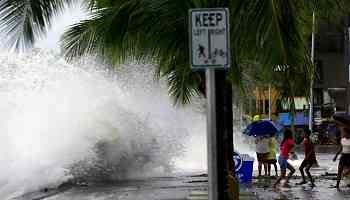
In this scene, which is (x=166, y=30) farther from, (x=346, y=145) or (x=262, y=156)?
(x=262, y=156)

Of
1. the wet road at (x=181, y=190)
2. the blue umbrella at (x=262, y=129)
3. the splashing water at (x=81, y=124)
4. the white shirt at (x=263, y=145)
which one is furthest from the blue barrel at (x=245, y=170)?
the splashing water at (x=81, y=124)

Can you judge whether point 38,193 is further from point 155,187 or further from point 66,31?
point 66,31

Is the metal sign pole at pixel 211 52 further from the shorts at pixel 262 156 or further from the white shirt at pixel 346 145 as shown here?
the shorts at pixel 262 156

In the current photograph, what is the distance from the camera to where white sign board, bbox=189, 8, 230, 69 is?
17.5 ft

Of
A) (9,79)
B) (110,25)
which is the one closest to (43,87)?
(9,79)

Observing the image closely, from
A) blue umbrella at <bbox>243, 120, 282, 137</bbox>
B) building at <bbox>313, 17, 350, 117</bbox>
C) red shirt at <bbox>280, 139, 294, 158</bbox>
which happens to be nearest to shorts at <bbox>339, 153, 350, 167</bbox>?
red shirt at <bbox>280, 139, 294, 158</bbox>

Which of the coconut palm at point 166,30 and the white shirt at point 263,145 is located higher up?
the coconut palm at point 166,30

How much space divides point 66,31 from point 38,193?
7.26 meters

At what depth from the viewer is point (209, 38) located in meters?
5.36

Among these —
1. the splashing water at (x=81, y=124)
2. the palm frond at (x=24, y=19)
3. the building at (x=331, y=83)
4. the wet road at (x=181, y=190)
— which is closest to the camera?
the palm frond at (x=24, y=19)

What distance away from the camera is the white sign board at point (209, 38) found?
532 centimetres

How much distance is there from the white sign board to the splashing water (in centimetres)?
→ 1294

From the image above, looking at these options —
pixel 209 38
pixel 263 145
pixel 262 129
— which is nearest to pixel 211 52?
pixel 209 38

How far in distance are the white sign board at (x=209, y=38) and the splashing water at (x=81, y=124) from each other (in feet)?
42.5
